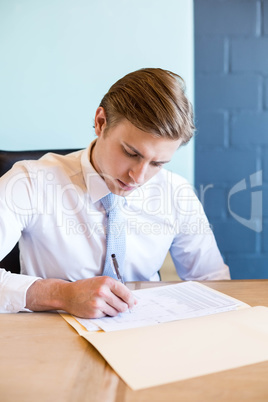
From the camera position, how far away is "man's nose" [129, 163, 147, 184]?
109cm

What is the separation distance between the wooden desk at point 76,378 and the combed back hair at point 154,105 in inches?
20.4

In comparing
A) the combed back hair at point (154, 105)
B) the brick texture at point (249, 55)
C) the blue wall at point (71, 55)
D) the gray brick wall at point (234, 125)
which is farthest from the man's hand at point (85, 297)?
the brick texture at point (249, 55)

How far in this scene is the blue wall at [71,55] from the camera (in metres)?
1.69

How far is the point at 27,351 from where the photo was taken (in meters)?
0.72

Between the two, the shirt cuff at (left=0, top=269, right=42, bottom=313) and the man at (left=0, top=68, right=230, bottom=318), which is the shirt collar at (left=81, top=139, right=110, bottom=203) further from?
the shirt cuff at (left=0, top=269, right=42, bottom=313)

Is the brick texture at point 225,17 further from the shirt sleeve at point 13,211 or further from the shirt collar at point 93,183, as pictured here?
the shirt sleeve at point 13,211

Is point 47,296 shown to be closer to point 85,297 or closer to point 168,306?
point 85,297

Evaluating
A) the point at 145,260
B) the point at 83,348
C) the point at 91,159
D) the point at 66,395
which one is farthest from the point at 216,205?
the point at 66,395

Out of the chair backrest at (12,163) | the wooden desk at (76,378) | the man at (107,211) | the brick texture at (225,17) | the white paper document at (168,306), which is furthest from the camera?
the brick texture at (225,17)

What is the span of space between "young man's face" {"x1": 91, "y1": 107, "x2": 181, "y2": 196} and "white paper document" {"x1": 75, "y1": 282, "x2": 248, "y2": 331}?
0.29 m

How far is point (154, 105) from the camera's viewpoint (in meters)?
1.05

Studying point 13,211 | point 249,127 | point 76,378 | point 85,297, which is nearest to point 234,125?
point 249,127

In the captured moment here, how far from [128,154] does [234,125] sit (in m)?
0.97

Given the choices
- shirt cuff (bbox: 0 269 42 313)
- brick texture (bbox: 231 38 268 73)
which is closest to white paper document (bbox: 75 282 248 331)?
shirt cuff (bbox: 0 269 42 313)
